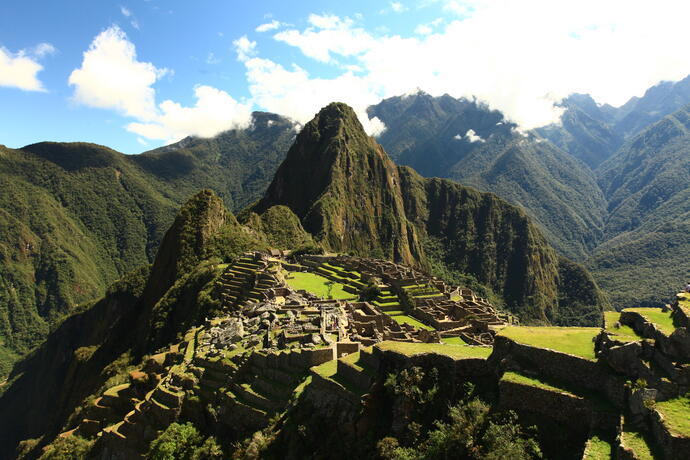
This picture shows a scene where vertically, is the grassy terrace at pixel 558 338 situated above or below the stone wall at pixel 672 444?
above

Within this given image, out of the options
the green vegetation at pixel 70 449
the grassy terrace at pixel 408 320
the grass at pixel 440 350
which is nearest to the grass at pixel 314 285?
the grassy terrace at pixel 408 320

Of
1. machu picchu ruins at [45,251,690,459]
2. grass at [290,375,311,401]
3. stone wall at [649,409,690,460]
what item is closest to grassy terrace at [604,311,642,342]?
machu picchu ruins at [45,251,690,459]

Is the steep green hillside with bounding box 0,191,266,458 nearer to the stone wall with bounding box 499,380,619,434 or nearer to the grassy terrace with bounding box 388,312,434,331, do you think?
the grassy terrace with bounding box 388,312,434,331

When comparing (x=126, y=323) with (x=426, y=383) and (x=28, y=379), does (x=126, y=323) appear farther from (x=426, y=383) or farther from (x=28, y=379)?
(x=426, y=383)

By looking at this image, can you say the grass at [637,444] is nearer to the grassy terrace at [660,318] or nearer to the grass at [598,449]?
the grass at [598,449]

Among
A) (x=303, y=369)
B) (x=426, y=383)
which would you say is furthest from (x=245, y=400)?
(x=426, y=383)
